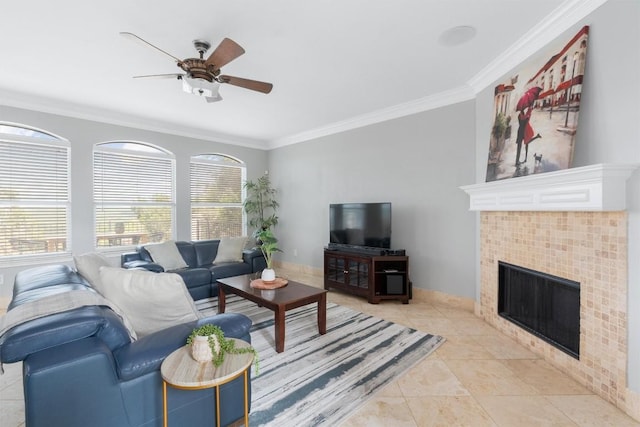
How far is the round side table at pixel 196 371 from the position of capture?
1247 millimetres

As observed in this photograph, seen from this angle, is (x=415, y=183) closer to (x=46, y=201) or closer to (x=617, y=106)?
(x=617, y=106)

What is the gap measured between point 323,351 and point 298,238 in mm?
3393

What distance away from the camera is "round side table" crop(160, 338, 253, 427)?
4.09 ft

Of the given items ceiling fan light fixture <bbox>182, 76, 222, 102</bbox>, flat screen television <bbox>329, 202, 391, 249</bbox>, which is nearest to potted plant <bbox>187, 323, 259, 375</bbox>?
ceiling fan light fixture <bbox>182, 76, 222, 102</bbox>

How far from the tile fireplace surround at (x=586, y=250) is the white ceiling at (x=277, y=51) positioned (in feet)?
4.18

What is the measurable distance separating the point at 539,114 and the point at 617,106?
57 centimetres

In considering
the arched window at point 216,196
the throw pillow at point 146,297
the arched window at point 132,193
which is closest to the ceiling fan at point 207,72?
the throw pillow at point 146,297

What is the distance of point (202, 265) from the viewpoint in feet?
15.3

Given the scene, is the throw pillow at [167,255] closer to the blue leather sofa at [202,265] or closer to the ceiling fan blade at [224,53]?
the blue leather sofa at [202,265]

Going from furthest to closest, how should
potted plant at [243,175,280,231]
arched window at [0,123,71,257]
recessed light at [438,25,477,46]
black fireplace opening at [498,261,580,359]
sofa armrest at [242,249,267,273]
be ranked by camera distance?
potted plant at [243,175,280,231]
sofa armrest at [242,249,267,273]
arched window at [0,123,71,257]
recessed light at [438,25,477,46]
black fireplace opening at [498,261,580,359]

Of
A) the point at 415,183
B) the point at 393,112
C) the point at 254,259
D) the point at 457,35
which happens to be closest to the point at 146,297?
the point at 254,259

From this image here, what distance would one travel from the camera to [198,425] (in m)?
1.55

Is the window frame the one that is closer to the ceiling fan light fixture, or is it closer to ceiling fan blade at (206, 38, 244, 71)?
the ceiling fan light fixture

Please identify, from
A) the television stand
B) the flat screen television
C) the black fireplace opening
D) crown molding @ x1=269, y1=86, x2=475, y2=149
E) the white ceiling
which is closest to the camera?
the white ceiling
